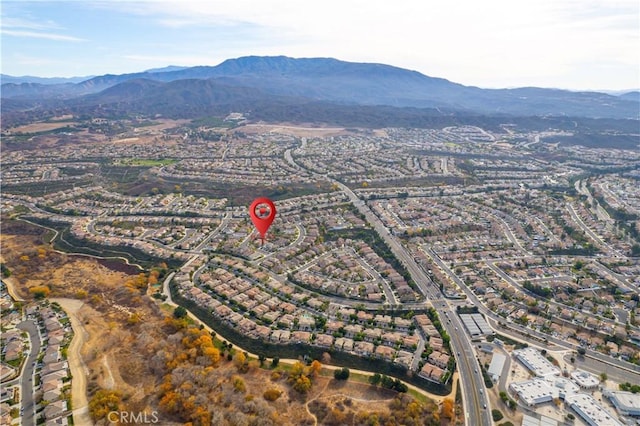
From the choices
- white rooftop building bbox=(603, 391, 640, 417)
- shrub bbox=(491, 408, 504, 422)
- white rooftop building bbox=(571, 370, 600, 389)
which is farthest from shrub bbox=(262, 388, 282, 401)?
white rooftop building bbox=(603, 391, 640, 417)

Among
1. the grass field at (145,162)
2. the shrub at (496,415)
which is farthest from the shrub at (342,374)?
the grass field at (145,162)

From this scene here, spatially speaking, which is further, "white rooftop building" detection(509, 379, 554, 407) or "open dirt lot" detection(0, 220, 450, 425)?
"white rooftop building" detection(509, 379, 554, 407)

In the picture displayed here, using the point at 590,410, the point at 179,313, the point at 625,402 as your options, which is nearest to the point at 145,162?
the point at 179,313

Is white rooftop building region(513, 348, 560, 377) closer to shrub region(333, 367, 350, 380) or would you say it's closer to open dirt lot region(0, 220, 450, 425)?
open dirt lot region(0, 220, 450, 425)

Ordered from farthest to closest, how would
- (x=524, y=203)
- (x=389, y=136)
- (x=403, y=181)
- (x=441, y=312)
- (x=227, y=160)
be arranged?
1. (x=389, y=136)
2. (x=227, y=160)
3. (x=403, y=181)
4. (x=524, y=203)
5. (x=441, y=312)

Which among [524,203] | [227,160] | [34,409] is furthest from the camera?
[227,160]

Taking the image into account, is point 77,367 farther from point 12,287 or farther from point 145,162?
point 145,162

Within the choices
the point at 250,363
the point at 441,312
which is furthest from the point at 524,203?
the point at 250,363

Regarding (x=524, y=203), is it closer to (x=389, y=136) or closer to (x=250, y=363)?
(x=250, y=363)

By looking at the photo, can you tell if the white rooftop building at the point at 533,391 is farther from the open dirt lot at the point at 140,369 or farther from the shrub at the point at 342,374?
the shrub at the point at 342,374
